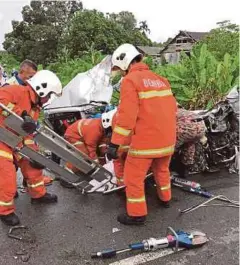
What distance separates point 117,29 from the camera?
32156 mm

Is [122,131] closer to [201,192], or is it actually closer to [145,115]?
[145,115]

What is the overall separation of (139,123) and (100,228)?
103 cm

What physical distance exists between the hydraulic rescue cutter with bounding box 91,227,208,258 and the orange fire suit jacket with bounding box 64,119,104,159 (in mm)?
1589

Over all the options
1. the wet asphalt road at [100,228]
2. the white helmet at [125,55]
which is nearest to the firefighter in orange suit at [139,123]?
the white helmet at [125,55]

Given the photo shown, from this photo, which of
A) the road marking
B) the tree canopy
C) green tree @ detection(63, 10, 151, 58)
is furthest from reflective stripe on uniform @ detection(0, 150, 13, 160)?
the tree canopy

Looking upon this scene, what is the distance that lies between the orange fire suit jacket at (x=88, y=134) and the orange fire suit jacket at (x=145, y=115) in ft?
3.04

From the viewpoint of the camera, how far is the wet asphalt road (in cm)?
313

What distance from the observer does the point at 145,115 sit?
3.61 meters

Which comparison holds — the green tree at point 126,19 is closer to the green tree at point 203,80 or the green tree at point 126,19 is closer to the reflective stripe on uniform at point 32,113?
the green tree at point 203,80

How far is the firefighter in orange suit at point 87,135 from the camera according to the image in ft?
15.0

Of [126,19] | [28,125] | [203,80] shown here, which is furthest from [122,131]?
[126,19]

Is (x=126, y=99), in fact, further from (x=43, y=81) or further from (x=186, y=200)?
(x=186, y=200)

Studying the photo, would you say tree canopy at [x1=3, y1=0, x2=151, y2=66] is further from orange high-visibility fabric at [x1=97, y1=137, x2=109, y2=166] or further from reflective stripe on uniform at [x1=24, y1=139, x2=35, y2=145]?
reflective stripe on uniform at [x1=24, y1=139, x2=35, y2=145]

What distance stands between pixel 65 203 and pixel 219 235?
1.67 m
